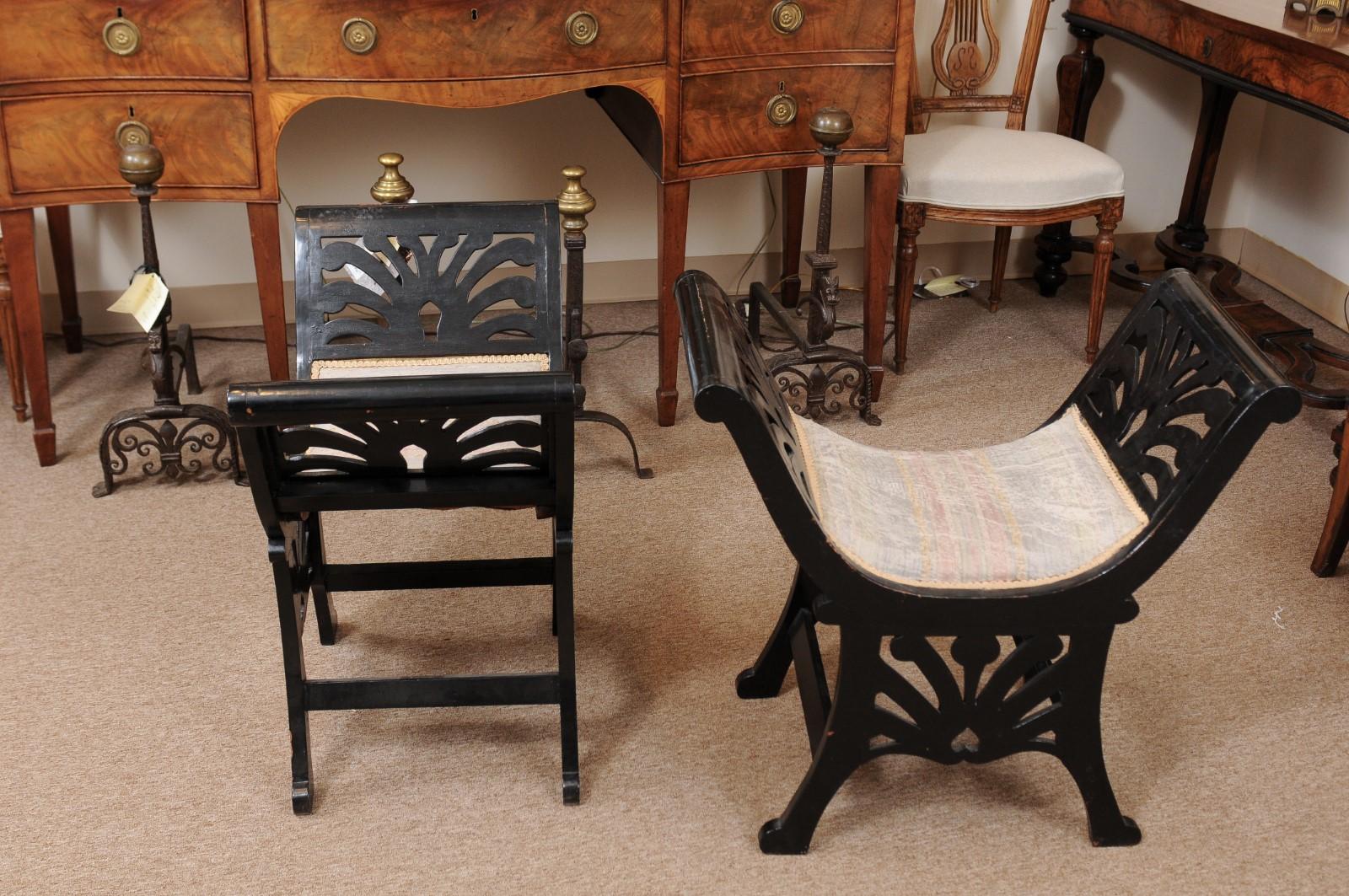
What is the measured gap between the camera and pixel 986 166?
9.79 feet

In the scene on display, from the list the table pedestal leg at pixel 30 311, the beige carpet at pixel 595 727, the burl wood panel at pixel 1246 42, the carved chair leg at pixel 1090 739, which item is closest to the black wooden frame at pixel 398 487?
the beige carpet at pixel 595 727

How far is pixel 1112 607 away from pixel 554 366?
93cm

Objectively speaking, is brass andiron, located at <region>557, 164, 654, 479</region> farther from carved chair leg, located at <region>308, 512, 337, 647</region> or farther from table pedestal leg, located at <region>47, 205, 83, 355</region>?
table pedestal leg, located at <region>47, 205, 83, 355</region>

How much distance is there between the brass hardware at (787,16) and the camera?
104 inches

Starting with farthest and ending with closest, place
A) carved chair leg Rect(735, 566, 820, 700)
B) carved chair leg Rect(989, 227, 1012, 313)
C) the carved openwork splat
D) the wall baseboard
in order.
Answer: carved chair leg Rect(989, 227, 1012, 313)
the wall baseboard
the carved openwork splat
carved chair leg Rect(735, 566, 820, 700)

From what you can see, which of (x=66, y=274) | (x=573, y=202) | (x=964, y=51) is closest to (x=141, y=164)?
(x=573, y=202)

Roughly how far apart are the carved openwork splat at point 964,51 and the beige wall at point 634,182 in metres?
0.18

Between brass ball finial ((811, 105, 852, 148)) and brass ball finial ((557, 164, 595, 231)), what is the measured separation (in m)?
0.51

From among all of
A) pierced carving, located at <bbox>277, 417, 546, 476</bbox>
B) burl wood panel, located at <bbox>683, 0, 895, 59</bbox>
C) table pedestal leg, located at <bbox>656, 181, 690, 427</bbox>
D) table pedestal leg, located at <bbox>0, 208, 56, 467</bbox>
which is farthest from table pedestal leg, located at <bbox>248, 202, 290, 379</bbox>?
pierced carving, located at <bbox>277, 417, 546, 476</bbox>

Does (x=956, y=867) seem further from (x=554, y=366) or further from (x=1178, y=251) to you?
(x=1178, y=251)

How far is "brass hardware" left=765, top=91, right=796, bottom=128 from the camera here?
8.98 feet

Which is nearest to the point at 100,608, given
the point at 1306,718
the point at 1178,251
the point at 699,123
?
the point at 699,123

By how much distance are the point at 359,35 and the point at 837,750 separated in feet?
5.30

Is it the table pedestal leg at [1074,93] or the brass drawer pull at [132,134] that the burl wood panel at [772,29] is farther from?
the brass drawer pull at [132,134]
